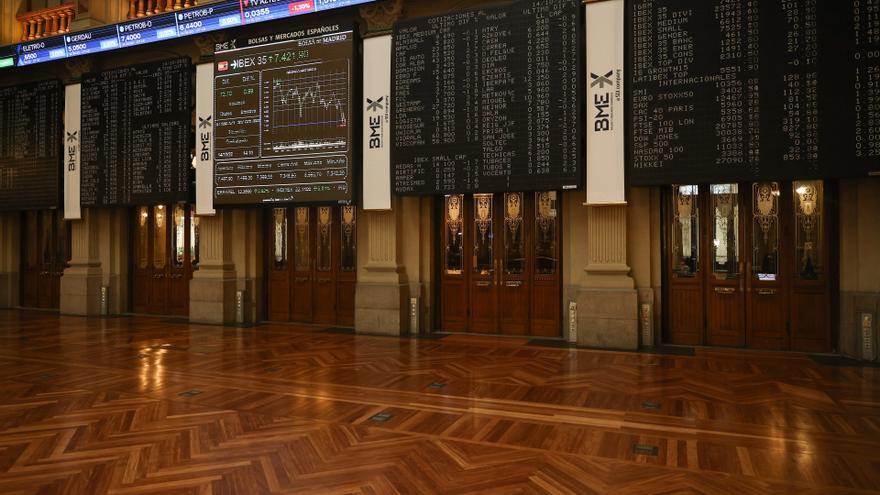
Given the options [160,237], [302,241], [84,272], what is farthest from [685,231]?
[84,272]

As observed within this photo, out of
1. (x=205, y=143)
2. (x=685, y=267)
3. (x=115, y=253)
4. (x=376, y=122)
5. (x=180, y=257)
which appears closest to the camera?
(x=685, y=267)

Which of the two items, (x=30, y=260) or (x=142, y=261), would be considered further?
(x=30, y=260)

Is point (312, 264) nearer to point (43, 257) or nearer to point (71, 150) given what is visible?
point (71, 150)

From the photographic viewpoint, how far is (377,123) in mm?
7176

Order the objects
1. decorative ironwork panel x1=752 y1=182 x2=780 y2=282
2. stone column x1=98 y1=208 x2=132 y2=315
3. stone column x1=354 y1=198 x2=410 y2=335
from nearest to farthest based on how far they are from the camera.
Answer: decorative ironwork panel x1=752 y1=182 x2=780 y2=282
stone column x1=354 y1=198 x2=410 y2=335
stone column x1=98 y1=208 x2=132 y2=315

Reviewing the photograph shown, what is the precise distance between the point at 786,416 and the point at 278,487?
3.36 m

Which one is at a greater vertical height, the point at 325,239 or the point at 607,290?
the point at 325,239

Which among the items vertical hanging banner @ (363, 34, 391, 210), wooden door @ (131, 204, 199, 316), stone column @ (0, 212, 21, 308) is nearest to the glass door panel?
vertical hanging banner @ (363, 34, 391, 210)

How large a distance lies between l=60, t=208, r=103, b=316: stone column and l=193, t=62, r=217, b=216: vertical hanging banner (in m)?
2.74

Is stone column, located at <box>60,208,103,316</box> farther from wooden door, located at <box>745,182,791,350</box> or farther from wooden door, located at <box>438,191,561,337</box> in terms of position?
wooden door, located at <box>745,182,791,350</box>

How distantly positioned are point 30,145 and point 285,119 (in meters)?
5.49

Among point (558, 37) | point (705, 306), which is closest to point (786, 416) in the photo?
point (705, 306)

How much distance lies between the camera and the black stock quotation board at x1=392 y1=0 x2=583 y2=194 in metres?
6.21

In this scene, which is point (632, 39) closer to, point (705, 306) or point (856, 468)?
point (705, 306)
